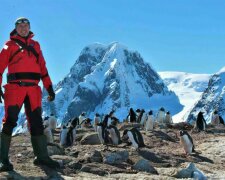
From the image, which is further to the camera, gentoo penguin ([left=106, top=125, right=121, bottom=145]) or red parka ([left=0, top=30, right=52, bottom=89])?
gentoo penguin ([left=106, top=125, right=121, bottom=145])

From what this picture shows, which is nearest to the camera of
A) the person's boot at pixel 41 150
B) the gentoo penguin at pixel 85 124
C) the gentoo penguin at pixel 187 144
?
the person's boot at pixel 41 150

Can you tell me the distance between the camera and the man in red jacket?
817cm

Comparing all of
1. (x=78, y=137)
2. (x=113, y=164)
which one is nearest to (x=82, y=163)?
(x=113, y=164)

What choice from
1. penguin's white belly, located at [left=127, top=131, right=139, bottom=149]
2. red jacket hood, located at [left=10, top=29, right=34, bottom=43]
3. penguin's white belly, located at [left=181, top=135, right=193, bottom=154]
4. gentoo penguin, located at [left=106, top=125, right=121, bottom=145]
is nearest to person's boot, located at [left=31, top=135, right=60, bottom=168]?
red jacket hood, located at [left=10, top=29, right=34, bottom=43]

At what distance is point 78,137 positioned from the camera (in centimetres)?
A: 2127

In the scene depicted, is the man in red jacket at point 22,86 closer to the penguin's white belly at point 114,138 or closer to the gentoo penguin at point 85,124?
the penguin's white belly at point 114,138

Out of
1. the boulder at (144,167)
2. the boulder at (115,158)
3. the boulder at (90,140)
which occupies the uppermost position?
the boulder at (90,140)

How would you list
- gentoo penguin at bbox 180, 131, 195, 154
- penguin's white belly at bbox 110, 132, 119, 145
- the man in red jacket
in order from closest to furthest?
the man in red jacket → gentoo penguin at bbox 180, 131, 195, 154 → penguin's white belly at bbox 110, 132, 119, 145

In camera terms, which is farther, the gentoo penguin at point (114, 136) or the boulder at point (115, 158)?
the gentoo penguin at point (114, 136)

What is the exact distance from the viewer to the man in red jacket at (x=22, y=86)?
8.17 metres

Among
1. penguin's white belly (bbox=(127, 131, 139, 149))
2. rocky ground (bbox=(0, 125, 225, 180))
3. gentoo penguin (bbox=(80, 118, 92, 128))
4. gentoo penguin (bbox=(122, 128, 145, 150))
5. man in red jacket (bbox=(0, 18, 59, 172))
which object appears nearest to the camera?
man in red jacket (bbox=(0, 18, 59, 172))

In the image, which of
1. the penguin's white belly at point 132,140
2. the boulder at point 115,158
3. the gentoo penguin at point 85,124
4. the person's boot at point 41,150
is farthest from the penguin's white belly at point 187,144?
the gentoo penguin at point 85,124

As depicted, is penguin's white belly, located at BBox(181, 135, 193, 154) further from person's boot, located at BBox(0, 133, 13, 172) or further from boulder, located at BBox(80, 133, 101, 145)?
person's boot, located at BBox(0, 133, 13, 172)

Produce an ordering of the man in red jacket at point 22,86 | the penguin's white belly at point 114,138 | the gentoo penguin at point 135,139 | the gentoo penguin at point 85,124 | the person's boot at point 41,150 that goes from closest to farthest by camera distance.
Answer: the man in red jacket at point 22,86 < the person's boot at point 41,150 < the gentoo penguin at point 135,139 < the penguin's white belly at point 114,138 < the gentoo penguin at point 85,124
